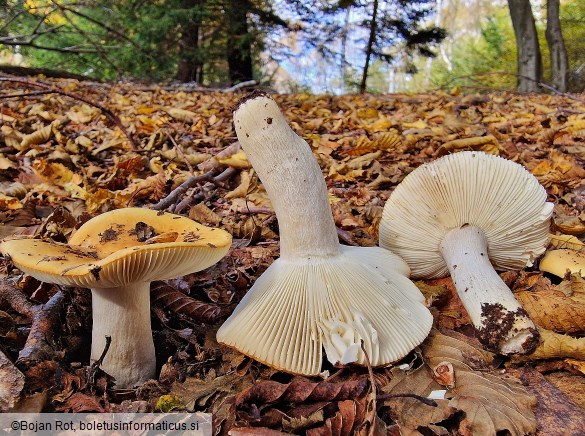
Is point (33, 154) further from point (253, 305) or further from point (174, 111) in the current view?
point (253, 305)

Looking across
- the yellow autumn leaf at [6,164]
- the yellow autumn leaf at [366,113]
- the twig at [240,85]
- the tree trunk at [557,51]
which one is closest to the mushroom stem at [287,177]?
the yellow autumn leaf at [6,164]

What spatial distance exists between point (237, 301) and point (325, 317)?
0.51 metres

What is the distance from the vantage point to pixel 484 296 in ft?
6.12

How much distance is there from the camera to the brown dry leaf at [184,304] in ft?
6.36

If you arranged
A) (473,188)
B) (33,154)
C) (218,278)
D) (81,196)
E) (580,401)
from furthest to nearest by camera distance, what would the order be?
1. (33,154)
2. (81,196)
3. (218,278)
4. (473,188)
5. (580,401)

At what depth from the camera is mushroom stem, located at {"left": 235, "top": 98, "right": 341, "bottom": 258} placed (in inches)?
71.6

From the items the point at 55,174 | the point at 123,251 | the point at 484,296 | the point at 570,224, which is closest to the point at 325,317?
the point at 484,296

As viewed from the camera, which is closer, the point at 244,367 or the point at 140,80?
the point at 244,367

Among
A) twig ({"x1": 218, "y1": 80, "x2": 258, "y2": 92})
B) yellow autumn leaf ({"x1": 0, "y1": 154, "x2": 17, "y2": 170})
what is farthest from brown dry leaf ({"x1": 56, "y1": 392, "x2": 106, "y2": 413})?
twig ({"x1": 218, "y1": 80, "x2": 258, "y2": 92})

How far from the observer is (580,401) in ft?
4.84

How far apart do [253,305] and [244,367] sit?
233mm

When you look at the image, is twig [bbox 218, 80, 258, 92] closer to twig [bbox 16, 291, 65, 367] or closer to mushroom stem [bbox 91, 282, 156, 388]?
twig [bbox 16, 291, 65, 367]

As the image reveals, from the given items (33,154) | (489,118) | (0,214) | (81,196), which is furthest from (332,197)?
(489,118)

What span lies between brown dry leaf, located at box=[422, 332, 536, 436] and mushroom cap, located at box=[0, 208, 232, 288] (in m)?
0.90
